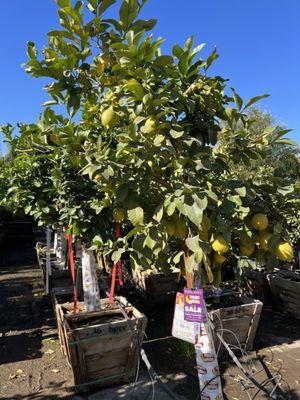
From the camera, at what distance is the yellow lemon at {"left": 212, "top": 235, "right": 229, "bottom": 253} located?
174 centimetres

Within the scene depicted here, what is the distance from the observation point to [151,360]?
14.3 feet

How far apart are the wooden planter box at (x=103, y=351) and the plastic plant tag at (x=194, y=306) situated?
1.76m

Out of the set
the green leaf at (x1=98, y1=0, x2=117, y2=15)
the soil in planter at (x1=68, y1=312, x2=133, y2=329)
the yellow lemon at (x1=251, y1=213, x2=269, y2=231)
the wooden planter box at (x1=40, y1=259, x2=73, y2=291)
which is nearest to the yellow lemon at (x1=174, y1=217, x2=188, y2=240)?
the yellow lemon at (x1=251, y1=213, x2=269, y2=231)

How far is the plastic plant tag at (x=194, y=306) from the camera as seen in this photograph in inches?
77.8

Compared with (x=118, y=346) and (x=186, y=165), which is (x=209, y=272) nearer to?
(x=186, y=165)

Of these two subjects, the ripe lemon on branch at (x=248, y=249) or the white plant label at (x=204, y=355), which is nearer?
the ripe lemon on branch at (x=248, y=249)

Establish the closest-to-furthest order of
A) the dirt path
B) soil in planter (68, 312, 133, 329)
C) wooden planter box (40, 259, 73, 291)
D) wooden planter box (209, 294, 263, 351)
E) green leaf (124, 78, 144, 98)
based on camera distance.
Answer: green leaf (124, 78, 144, 98), the dirt path, soil in planter (68, 312, 133, 329), wooden planter box (209, 294, 263, 351), wooden planter box (40, 259, 73, 291)

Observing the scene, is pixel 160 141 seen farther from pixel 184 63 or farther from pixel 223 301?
pixel 223 301

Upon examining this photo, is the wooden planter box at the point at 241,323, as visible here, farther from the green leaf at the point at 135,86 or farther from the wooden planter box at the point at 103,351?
the green leaf at the point at 135,86

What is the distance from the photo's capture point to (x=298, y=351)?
4.54m

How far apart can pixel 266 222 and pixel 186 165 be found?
0.47 m

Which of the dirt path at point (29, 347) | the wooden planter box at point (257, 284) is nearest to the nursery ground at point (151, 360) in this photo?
the dirt path at point (29, 347)

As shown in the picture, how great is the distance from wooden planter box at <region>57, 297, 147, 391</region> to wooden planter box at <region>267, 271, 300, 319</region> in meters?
2.68

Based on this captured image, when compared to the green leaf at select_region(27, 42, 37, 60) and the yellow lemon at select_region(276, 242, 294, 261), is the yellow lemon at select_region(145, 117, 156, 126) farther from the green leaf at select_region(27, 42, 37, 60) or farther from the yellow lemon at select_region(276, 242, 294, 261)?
the yellow lemon at select_region(276, 242, 294, 261)
